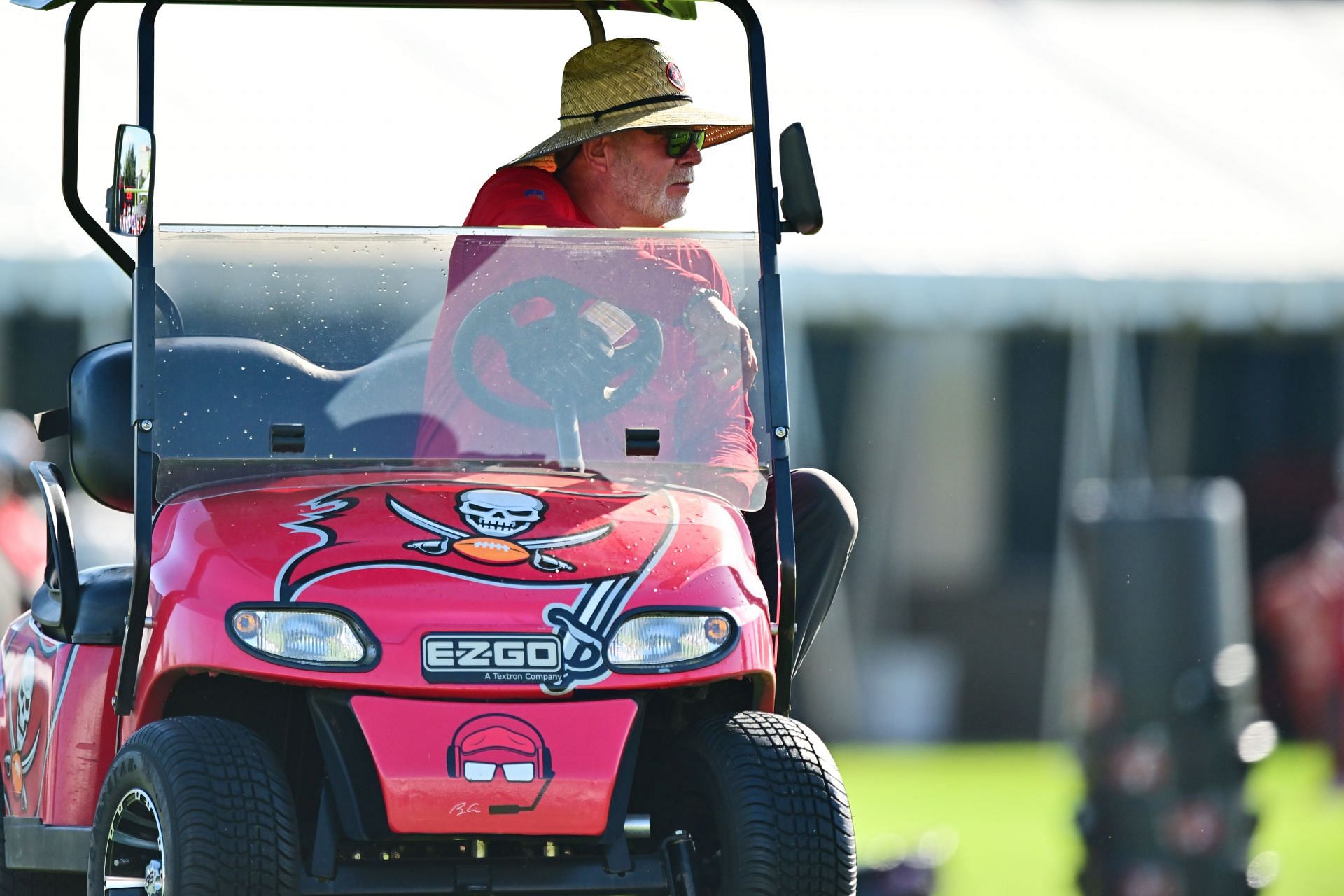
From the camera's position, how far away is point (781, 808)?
364 cm

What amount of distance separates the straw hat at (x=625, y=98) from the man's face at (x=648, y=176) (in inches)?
3.3

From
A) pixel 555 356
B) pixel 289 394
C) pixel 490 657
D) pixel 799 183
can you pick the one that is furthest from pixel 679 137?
pixel 490 657

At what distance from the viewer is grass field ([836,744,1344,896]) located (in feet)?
27.1

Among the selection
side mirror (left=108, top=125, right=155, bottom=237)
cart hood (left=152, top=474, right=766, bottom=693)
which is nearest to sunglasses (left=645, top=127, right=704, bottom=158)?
cart hood (left=152, top=474, right=766, bottom=693)

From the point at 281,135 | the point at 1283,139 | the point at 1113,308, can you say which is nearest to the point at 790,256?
the point at 1113,308

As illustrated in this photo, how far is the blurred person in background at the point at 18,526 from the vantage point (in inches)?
372

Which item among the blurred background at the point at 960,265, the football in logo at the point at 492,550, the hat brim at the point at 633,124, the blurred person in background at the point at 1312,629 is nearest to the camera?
the football in logo at the point at 492,550

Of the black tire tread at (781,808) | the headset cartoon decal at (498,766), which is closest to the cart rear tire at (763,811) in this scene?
the black tire tread at (781,808)

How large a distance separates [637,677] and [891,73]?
10902 mm

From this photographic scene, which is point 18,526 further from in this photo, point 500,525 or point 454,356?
point 500,525

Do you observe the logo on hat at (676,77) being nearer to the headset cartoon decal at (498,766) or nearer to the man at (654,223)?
the man at (654,223)

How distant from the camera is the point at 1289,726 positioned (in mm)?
13906

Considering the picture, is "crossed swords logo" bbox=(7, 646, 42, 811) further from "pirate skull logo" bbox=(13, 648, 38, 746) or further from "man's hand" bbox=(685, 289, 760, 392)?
"man's hand" bbox=(685, 289, 760, 392)

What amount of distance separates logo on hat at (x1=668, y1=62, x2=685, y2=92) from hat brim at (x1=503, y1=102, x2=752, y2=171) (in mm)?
36
